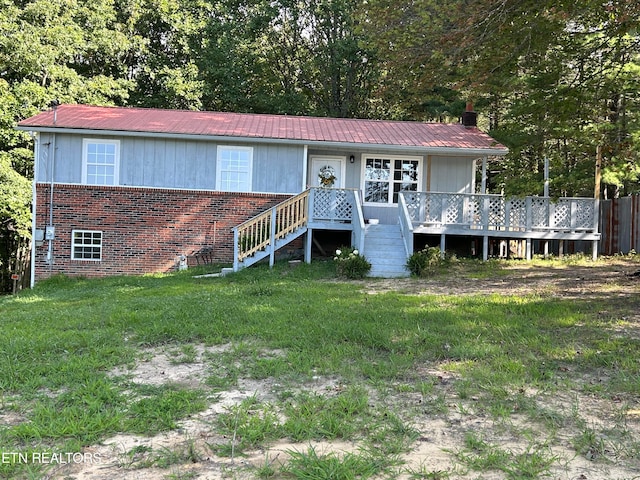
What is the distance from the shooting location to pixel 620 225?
14.6 metres

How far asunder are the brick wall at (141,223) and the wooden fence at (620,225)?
966cm

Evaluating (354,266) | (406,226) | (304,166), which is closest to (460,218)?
(406,226)

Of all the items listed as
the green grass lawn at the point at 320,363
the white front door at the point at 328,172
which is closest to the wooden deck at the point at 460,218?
the white front door at the point at 328,172

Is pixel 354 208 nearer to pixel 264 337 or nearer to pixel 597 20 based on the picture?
pixel 597 20

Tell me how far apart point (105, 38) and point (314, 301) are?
60.2 ft

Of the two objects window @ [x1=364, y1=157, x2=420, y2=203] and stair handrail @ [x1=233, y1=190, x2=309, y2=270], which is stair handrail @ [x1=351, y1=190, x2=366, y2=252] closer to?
stair handrail @ [x1=233, y1=190, x2=309, y2=270]

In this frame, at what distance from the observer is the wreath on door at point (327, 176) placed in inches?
591

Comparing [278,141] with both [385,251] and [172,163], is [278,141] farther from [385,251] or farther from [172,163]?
[385,251]

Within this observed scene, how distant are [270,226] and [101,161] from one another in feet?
16.9

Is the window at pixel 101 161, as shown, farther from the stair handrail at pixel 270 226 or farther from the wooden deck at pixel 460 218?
the wooden deck at pixel 460 218

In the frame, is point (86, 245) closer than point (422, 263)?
No

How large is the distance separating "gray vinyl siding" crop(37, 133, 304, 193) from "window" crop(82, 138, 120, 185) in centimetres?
13

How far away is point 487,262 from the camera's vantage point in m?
12.5

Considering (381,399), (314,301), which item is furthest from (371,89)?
(381,399)
